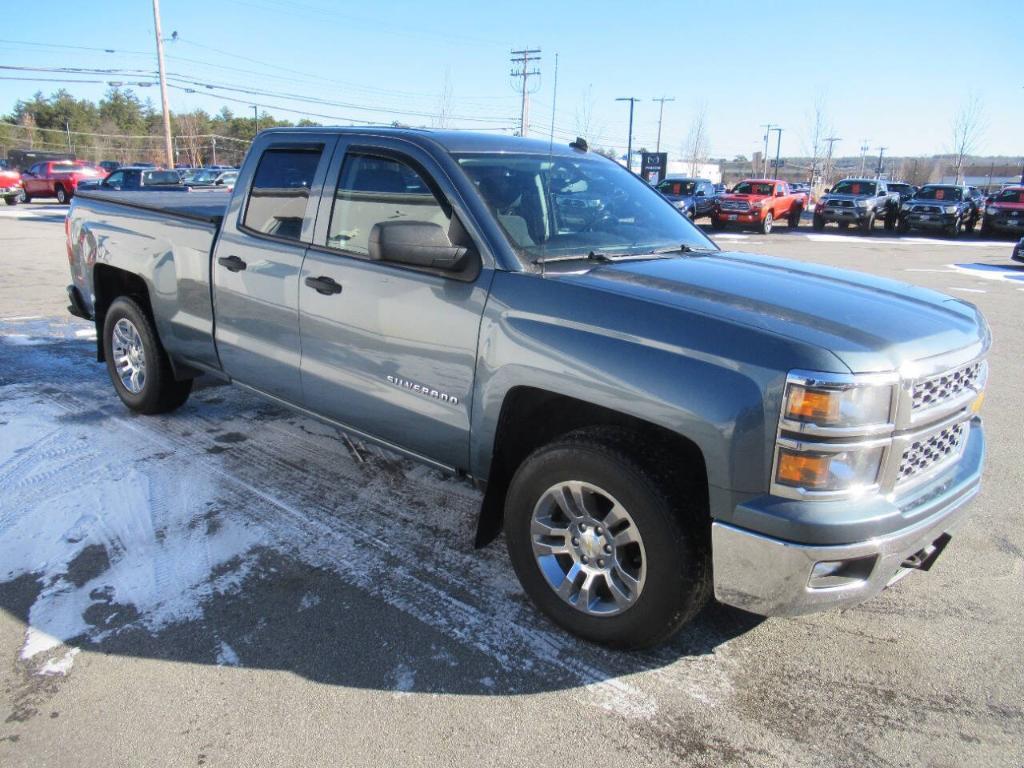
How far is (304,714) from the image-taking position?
251 centimetres

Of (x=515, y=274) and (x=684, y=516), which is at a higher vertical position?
(x=515, y=274)

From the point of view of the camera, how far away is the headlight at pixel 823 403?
223cm

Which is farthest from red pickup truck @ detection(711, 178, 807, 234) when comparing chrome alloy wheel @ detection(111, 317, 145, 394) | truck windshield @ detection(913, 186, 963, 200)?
chrome alloy wheel @ detection(111, 317, 145, 394)

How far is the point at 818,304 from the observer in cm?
277

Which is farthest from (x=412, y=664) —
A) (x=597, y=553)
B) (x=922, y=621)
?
(x=922, y=621)

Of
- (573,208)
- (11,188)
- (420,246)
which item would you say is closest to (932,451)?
(573,208)

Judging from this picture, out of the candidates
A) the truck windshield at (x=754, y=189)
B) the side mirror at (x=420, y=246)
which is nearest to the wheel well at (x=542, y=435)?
the side mirror at (x=420, y=246)

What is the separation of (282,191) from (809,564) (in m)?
3.19

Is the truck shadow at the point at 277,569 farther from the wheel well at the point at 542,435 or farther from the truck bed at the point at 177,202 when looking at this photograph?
the truck bed at the point at 177,202

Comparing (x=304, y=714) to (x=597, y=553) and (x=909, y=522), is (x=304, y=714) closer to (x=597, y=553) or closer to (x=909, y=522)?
(x=597, y=553)

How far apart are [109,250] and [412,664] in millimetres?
3897

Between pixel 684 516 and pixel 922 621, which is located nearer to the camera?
pixel 684 516

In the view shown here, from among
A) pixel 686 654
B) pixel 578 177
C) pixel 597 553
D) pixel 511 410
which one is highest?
pixel 578 177

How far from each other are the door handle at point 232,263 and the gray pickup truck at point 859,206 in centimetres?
2669
